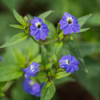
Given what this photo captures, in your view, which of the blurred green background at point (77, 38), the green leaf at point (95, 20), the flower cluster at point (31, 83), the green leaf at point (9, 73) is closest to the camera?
the flower cluster at point (31, 83)

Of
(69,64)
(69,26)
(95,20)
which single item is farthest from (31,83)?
(95,20)

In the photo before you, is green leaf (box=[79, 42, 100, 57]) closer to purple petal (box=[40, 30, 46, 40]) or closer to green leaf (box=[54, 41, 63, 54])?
green leaf (box=[54, 41, 63, 54])

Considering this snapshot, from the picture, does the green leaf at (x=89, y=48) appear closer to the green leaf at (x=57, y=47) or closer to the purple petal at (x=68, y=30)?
the green leaf at (x=57, y=47)

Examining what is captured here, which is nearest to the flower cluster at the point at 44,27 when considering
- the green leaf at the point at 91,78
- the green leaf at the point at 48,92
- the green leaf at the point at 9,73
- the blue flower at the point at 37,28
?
the blue flower at the point at 37,28

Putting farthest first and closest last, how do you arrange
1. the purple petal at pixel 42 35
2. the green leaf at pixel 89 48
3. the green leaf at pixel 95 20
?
1. the green leaf at pixel 95 20
2. the green leaf at pixel 89 48
3. the purple petal at pixel 42 35

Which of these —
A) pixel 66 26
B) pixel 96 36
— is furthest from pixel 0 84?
pixel 96 36

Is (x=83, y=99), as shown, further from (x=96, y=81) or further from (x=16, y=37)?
(x=16, y=37)

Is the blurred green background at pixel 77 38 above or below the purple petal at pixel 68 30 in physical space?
below
